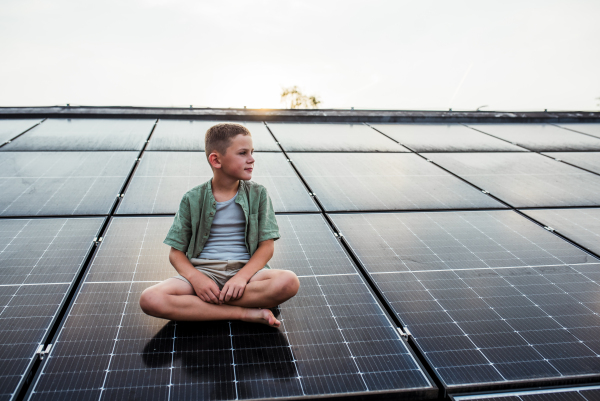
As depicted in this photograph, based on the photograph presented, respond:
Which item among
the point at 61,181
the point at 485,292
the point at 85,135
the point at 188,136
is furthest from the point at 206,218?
the point at 85,135

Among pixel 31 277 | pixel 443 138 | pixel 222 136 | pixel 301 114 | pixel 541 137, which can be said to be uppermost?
pixel 222 136

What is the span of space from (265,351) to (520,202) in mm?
4378

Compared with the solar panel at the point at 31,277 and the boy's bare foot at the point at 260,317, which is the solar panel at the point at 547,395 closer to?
the boy's bare foot at the point at 260,317

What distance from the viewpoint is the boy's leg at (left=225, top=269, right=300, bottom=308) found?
2.57 m

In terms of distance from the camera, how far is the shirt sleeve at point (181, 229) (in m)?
2.68

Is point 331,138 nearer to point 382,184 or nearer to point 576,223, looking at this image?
point 382,184

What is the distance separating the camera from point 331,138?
7988 mm

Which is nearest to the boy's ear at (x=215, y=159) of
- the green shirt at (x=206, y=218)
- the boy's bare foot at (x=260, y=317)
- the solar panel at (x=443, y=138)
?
the green shirt at (x=206, y=218)

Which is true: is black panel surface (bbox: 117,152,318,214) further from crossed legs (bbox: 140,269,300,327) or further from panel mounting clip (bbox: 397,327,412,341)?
panel mounting clip (bbox: 397,327,412,341)

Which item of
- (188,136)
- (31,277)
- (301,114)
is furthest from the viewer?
(301,114)

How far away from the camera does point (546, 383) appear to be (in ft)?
7.62

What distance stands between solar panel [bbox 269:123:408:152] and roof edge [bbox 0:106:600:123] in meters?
0.48

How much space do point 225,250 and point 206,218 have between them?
28 centimetres

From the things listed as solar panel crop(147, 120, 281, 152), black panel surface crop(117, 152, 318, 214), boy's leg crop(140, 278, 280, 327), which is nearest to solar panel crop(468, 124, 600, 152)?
solar panel crop(147, 120, 281, 152)
